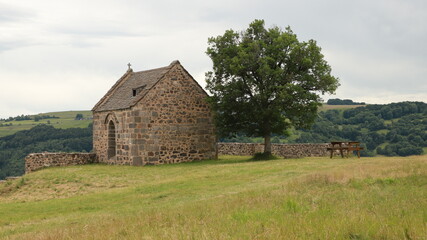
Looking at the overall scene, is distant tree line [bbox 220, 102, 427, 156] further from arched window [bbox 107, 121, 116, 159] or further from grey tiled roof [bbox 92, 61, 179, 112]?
arched window [bbox 107, 121, 116, 159]

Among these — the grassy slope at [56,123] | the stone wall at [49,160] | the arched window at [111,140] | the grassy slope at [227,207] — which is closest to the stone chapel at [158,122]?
the arched window at [111,140]

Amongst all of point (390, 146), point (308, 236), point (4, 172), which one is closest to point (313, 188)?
point (308, 236)

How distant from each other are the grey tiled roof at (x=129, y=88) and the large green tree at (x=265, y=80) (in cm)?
437

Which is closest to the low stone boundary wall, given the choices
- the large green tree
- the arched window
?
the large green tree

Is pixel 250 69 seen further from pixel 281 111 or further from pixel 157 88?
pixel 157 88

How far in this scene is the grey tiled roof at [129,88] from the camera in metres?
34.9

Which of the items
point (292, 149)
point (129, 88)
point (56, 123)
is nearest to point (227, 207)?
point (129, 88)

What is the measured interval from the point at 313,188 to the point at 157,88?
21723mm

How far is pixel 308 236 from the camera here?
8156 millimetres

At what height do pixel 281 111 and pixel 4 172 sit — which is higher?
pixel 281 111

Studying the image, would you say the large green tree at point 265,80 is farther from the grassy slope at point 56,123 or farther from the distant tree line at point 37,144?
the grassy slope at point 56,123

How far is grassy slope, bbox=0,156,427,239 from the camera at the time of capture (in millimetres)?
8711

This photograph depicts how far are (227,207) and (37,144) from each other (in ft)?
240

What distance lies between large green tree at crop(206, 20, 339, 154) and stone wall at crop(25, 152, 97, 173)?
41.2ft
